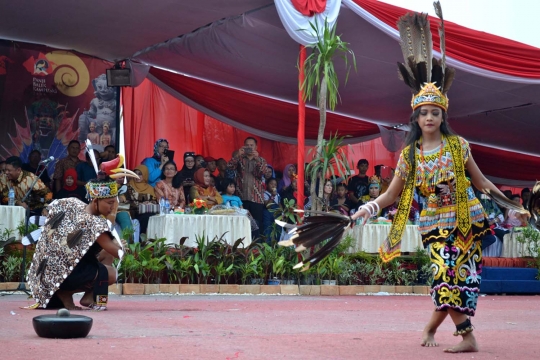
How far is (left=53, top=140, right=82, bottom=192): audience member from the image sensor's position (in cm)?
1440

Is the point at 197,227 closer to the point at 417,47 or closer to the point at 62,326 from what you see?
the point at 417,47

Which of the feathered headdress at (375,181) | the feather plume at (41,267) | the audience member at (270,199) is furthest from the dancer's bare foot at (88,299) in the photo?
the feathered headdress at (375,181)

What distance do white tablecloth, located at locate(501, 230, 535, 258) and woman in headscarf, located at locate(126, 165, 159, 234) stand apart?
634 centimetres

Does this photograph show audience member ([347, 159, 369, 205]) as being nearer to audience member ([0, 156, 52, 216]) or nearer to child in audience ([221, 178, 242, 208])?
child in audience ([221, 178, 242, 208])

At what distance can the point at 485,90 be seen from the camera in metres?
16.2

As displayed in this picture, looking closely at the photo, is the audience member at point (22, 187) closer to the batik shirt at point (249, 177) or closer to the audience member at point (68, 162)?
the audience member at point (68, 162)

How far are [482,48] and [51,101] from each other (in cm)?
781

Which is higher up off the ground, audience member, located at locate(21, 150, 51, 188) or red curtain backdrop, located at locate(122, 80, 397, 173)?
red curtain backdrop, located at locate(122, 80, 397, 173)

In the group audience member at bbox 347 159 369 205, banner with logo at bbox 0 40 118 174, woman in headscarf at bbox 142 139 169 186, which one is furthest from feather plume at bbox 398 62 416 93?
audience member at bbox 347 159 369 205

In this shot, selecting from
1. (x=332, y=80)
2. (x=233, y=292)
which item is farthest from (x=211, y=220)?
(x=332, y=80)

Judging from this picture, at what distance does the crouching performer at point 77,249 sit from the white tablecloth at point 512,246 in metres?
9.27

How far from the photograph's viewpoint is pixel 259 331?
232 inches

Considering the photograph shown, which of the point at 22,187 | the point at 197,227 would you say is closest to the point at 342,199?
the point at 197,227

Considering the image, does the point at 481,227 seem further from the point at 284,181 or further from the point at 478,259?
the point at 284,181
